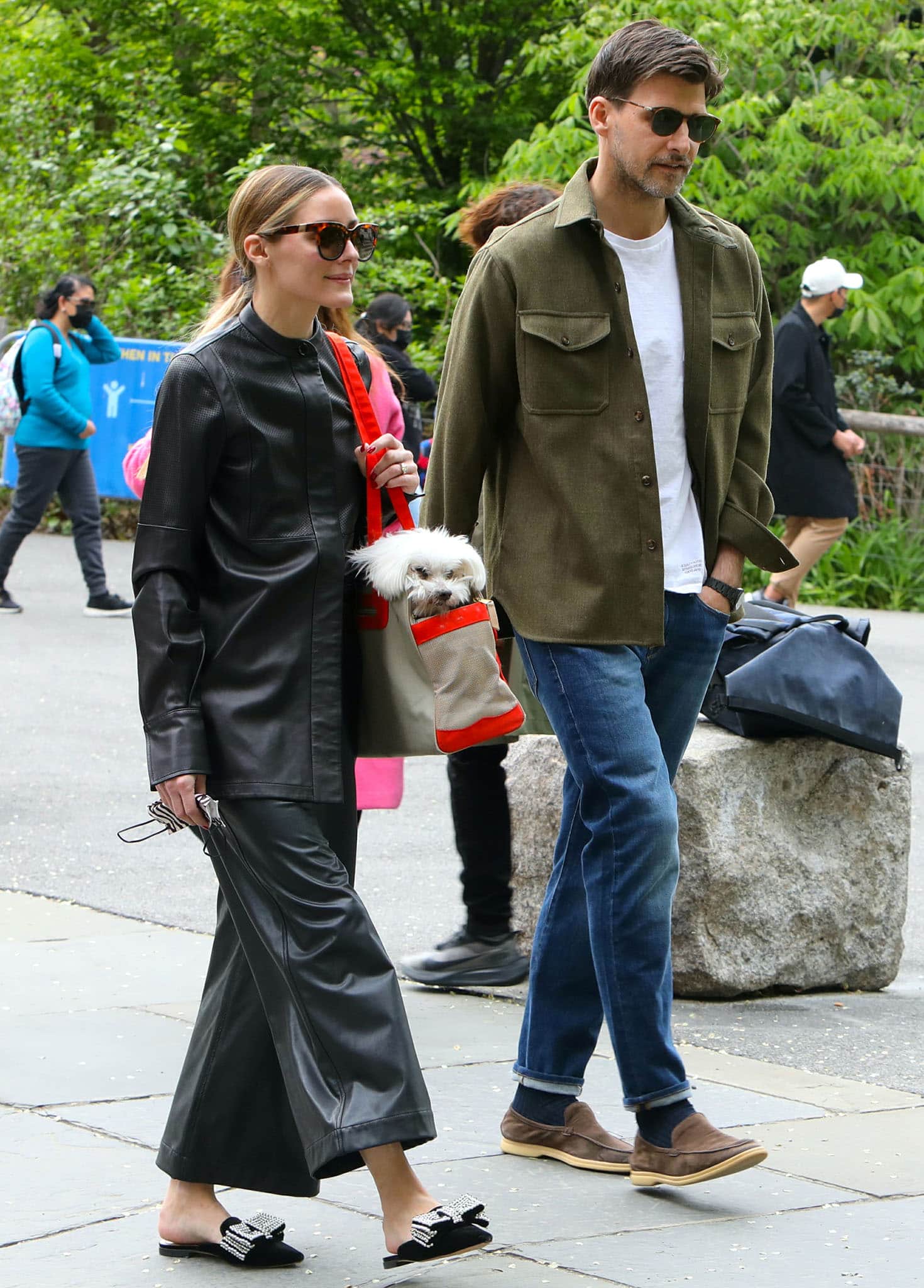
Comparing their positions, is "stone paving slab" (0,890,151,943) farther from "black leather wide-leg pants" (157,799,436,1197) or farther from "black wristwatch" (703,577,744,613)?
"black wristwatch" (703,577,744,613)

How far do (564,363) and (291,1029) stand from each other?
138cm

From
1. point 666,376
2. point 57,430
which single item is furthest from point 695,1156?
point 57,430

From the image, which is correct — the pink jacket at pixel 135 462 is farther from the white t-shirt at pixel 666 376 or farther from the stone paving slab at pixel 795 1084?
the stone paving slab at pixel 795 1084

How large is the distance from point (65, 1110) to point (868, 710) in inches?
91.8

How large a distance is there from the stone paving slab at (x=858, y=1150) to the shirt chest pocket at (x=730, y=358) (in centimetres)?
151

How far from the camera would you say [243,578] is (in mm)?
3219

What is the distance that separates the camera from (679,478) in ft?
12.5

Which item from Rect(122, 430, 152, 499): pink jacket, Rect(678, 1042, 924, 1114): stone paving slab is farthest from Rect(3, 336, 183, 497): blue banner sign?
Rect(678, 1042, 924, 1114): stone paving slab

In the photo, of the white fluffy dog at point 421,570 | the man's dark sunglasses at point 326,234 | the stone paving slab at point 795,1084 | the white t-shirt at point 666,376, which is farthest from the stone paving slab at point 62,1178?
the man's dark sunglasses at point 326,234

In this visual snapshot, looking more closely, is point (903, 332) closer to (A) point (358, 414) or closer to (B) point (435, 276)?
(B) point (435, 276)

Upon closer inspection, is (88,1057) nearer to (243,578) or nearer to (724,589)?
(243,578)

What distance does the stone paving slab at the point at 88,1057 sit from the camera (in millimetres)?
4293

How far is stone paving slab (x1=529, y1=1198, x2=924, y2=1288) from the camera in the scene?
3230 mm

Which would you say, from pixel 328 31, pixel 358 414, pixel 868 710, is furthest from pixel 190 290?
pixel 358 414
